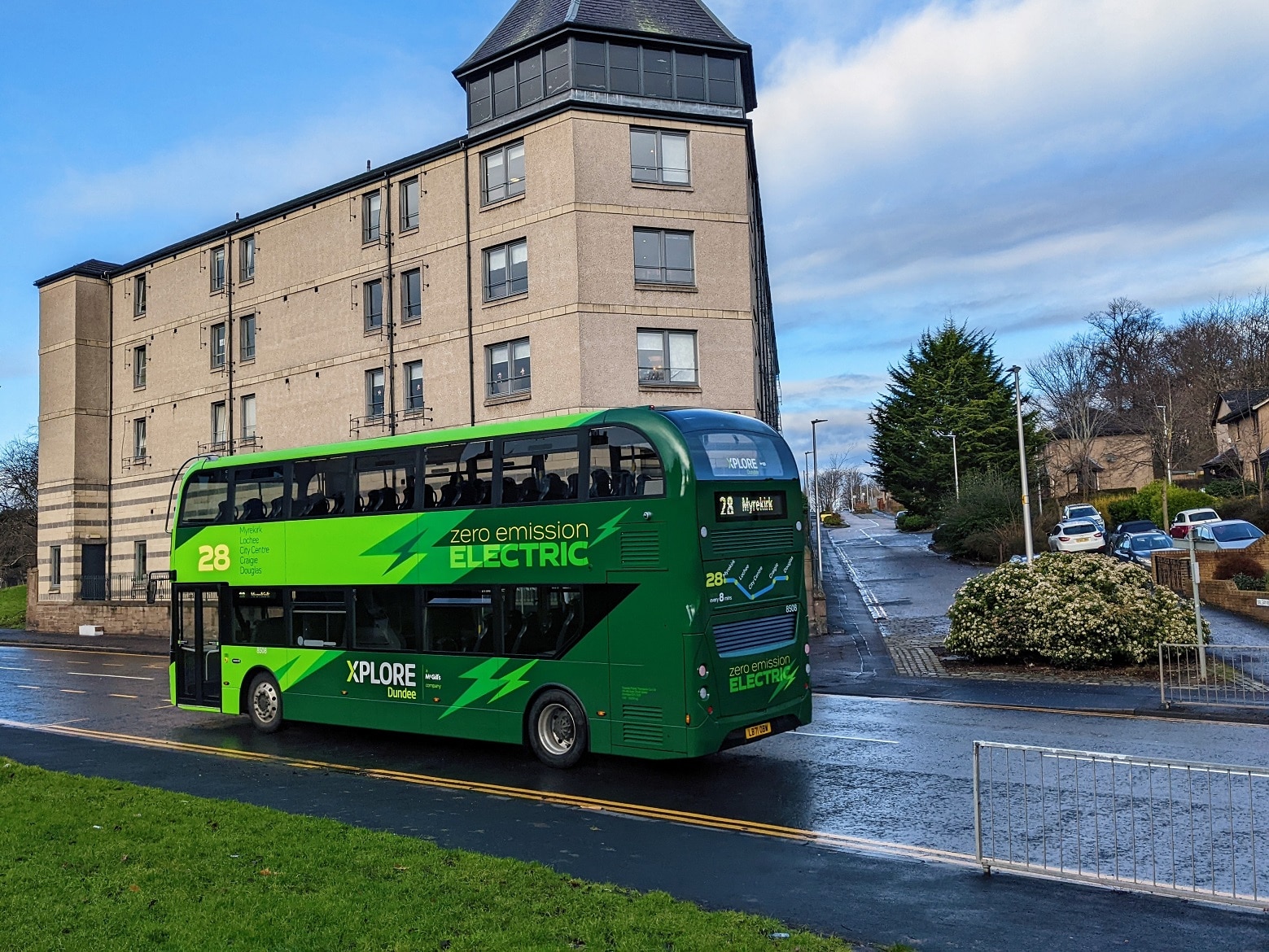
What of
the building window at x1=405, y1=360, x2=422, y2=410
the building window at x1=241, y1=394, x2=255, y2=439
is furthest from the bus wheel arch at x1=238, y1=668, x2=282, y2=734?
the building window at x1=241, y1=394, x2=255, y2=439

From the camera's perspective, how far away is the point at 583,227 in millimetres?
28906

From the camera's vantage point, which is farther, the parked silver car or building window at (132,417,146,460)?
building window at (132,417,146,460)

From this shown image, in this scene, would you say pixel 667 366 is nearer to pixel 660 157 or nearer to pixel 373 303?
pixel 660 157

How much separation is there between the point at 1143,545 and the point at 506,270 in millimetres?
23910

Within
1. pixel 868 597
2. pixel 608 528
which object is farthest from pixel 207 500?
pixel 868 597

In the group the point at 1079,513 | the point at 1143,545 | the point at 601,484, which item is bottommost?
the point at 1143,545

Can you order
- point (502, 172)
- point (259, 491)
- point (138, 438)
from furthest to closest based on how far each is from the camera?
1. point (138, 438)
2. point (502, 172)
3. point (259, 491)

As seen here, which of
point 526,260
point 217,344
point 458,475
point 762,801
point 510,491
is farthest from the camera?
point 217,344

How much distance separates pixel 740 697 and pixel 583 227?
1950 cm

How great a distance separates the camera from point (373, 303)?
111 feet

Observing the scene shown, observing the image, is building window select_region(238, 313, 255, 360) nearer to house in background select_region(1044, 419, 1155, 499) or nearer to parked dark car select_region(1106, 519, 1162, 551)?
parked dark car select_region(1106, 519, 1162, 551)

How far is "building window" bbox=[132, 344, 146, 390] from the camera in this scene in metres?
41.3

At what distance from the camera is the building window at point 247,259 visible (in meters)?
37.1

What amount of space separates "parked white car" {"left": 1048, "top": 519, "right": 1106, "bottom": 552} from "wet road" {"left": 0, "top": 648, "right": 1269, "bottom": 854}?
24.0 m
